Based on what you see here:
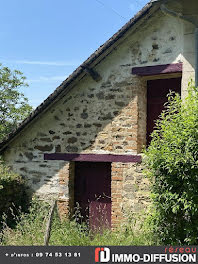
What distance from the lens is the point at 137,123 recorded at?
6.71 meters

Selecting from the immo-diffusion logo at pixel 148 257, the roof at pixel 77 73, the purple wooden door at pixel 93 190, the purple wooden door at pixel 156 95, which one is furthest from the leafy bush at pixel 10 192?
the purple wooden door at pixel 156 95

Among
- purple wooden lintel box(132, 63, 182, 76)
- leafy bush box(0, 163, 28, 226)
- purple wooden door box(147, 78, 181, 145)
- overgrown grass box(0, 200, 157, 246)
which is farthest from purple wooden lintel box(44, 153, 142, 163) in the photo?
purple wooden lintel box(132, 63, 182, 76)

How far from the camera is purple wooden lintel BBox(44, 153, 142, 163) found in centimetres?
669

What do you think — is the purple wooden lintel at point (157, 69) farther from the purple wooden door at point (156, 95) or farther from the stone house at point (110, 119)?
the purple wooden door at point (156, 95)

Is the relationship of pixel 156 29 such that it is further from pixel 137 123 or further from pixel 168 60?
pixel 137 123

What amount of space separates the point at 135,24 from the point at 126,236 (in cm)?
452

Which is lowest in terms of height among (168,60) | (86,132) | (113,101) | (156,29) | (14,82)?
(86,132)

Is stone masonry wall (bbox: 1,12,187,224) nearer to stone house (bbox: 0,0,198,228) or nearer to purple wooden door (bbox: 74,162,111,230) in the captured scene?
stone house (bbox: 0,0,198,228)

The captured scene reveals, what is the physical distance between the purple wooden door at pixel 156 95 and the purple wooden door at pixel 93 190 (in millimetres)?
1482

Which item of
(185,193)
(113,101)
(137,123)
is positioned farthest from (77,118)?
(185,193)

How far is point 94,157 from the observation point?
717 cm

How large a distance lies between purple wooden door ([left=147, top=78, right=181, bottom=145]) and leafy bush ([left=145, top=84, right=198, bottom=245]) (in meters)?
2.05

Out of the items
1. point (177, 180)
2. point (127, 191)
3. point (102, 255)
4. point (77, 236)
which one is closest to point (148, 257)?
point (102, 255)

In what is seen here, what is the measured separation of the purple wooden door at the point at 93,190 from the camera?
7.27 metres
